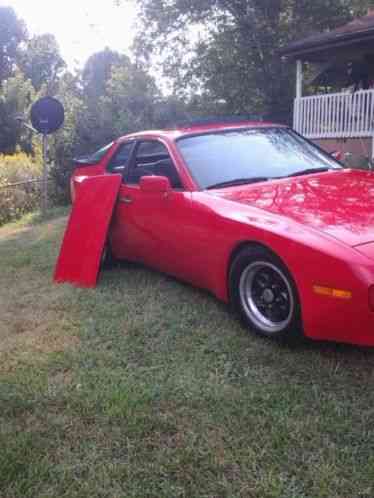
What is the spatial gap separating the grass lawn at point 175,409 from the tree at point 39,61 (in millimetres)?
43453

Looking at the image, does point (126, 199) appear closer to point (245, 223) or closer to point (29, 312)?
point (29, 312)

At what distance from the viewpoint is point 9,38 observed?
44.9 meters

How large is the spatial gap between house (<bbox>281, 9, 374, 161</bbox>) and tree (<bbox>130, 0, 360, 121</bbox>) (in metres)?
4.60

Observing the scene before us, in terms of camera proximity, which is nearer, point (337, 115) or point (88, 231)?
point (88, 231)

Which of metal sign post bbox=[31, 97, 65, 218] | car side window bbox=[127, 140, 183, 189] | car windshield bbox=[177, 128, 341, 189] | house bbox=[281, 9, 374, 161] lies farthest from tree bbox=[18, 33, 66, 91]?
car windshield bbox=[177, 128, 341, 189]

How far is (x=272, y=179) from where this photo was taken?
14.6 feet

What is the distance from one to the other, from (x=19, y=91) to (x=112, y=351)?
97.3 ft

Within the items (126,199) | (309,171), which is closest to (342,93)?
(309,171)

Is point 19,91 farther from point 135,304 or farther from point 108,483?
point 108,483

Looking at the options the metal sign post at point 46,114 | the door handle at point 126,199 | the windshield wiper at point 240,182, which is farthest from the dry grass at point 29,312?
the metal sign post at point 46,114

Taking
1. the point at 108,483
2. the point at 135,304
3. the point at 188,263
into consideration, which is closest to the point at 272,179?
the point at 188,263

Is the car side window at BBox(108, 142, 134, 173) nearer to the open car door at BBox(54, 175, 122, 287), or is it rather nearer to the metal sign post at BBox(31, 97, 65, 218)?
the open car door at BBox(54, 175, 122, 287)

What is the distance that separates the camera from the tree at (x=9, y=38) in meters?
44.5

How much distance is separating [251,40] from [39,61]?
29.4 m
